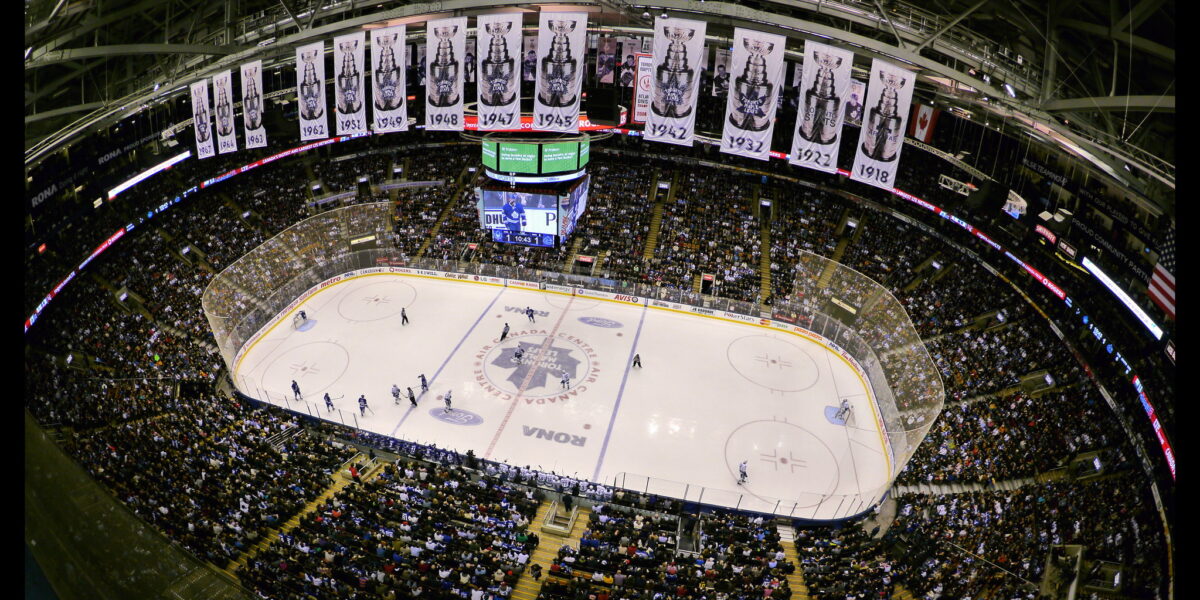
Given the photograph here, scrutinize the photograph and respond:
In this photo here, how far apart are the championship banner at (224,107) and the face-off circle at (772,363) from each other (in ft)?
71.5

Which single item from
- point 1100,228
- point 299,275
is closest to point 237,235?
point 299,275

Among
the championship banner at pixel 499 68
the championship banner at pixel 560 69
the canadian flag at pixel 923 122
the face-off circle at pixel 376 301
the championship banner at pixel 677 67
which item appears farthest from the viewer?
the face-off circle at pixel 376 301

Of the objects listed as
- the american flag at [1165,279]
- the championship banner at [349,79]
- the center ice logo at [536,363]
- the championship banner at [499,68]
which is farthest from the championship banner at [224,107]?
the american flag at [1165,279]

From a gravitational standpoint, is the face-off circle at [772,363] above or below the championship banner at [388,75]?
below

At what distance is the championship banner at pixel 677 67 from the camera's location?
20891 millimetres

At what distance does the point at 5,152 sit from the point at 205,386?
24.5 m

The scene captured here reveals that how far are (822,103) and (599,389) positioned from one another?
524 inches

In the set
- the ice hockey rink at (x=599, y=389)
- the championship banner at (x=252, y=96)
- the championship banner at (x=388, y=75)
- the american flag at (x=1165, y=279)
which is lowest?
the ice hockey rink at (x=599, y=389)

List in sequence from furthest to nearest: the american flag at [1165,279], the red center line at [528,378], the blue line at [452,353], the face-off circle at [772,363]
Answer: the face-off circle at [772,363] < the blue line at [452,353] < the red center line at [528,378] < the american flag at [1165,279]

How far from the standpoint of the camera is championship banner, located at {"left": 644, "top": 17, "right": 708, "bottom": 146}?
2089 cm

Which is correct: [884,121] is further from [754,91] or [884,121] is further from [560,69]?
[560,69]

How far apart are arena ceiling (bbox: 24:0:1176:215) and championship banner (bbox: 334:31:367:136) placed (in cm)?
203

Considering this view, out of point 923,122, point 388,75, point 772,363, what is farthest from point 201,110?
point 923,122

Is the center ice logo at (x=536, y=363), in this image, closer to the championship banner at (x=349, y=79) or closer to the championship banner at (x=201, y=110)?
the championship banner at (x=349, y=79)
